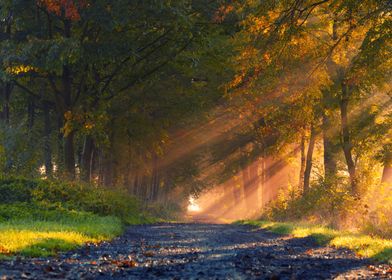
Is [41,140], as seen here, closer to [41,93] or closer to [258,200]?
[41,93]

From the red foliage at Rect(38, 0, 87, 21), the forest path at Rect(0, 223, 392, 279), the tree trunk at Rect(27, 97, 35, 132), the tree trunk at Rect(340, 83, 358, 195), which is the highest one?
the red foliage at Rect(38, 0, 87, 21)

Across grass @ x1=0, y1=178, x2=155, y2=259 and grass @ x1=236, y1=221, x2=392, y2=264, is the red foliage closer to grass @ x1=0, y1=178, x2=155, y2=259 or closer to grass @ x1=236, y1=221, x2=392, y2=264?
grass @ x1=0, y1=178, x2=155, y2=259

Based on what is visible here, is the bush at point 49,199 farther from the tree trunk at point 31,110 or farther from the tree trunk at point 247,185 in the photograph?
the tree trunk at point 247,185

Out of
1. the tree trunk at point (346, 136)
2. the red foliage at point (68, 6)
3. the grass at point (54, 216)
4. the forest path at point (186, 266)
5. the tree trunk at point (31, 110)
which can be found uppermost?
the red foliage at point (68, 6)

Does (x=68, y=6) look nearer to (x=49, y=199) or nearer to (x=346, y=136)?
(x=49, y=199)

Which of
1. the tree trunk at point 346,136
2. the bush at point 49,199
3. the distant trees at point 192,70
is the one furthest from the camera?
the tree trunk at point 346,136

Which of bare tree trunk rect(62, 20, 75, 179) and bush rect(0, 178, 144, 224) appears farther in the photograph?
bare tree trunk rect(62, 20, 75, 179)

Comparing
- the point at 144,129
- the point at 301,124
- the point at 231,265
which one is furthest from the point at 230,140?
the point at 231,265

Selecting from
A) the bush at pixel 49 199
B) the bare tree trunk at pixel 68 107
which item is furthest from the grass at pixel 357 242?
the bare tree trunk at pixel 68 107

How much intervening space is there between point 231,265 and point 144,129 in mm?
33341

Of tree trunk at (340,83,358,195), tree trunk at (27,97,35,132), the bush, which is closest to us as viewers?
the bush

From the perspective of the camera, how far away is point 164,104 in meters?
42.1

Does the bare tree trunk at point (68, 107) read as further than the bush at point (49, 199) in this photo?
Yes

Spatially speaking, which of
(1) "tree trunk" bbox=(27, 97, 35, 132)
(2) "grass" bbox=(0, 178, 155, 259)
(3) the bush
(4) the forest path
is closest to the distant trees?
(1) "tree trunk" bbox=(27, 97, 35, 132)
